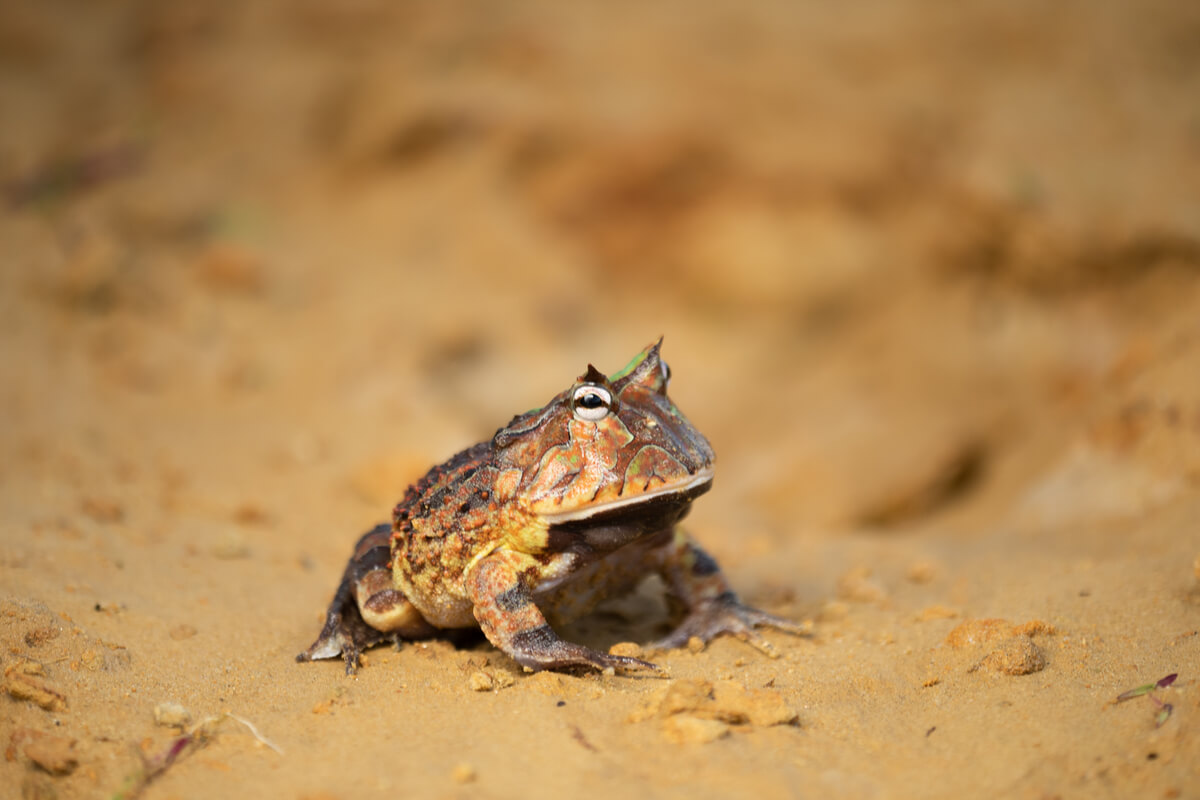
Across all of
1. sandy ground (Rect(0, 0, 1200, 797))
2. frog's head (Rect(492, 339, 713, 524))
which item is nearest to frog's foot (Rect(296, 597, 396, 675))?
sandy ground (Rect(0, 0, 1200, 797))

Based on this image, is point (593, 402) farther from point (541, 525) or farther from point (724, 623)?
point (724, 623)

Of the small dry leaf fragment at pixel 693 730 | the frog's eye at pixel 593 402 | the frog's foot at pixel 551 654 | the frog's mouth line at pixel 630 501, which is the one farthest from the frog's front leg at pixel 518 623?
the frog's eye at pixel 593 402

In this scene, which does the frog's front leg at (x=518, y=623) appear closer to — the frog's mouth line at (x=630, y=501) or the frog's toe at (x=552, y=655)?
the frog's toe at (x=552, y=655)

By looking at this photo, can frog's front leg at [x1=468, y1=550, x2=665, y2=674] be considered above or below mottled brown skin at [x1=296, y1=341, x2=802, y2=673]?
below

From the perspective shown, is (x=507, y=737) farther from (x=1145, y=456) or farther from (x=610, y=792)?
(x=1145, y=456)

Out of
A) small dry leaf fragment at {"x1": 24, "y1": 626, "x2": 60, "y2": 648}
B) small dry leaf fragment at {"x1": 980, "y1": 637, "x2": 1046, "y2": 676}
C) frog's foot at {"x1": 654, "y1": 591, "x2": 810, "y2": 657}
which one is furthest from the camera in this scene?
frog's foot at {"x1": 654, "y1": 591, "x2": 810, "y2": 657}

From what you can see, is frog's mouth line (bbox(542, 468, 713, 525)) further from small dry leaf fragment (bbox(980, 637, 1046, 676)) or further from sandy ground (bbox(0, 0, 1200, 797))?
small dry leaf fragment (bbox(980, 637, 1046, 676))

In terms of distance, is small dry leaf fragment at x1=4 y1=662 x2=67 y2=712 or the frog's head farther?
the frog's head
